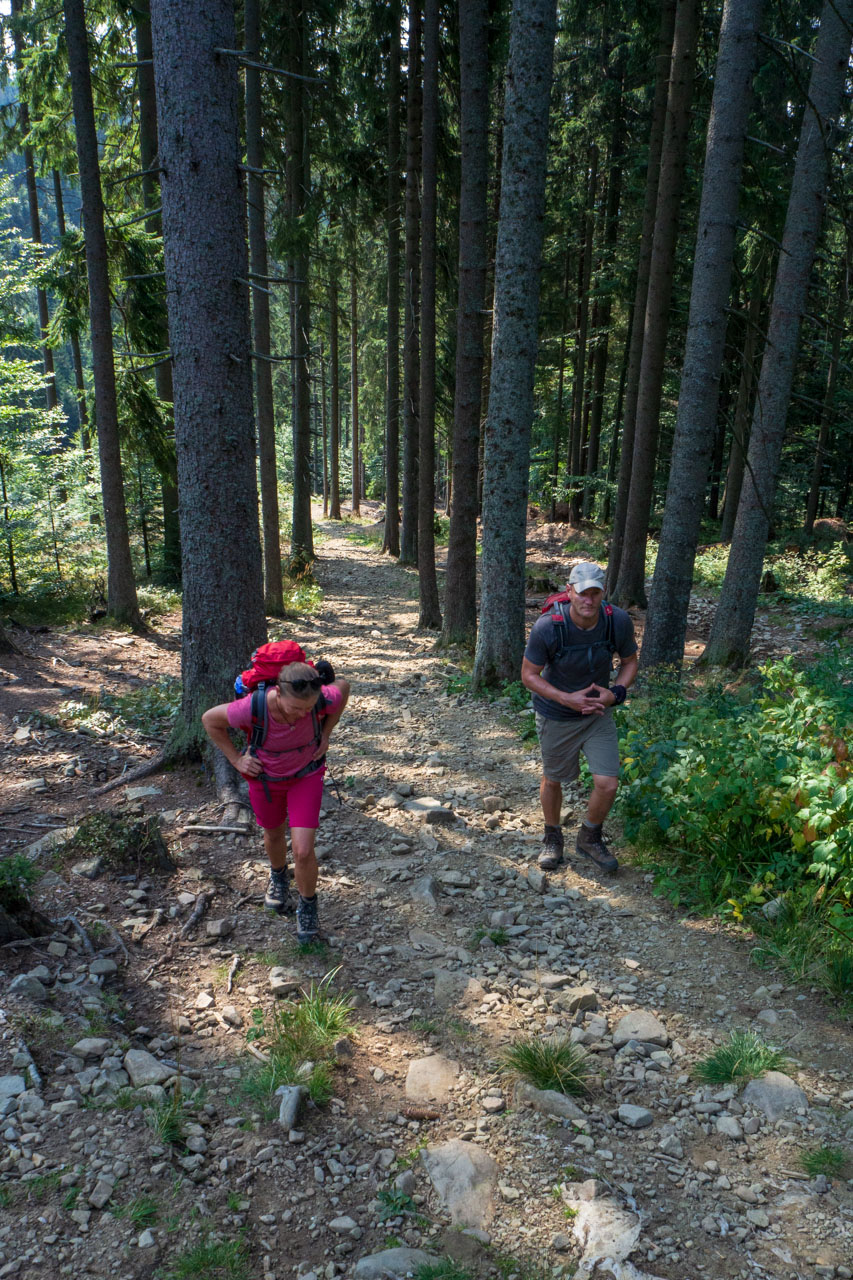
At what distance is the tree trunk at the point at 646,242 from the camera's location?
38.7ft

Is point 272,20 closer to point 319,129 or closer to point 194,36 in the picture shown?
point 319,129

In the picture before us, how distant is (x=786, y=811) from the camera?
4.39 m

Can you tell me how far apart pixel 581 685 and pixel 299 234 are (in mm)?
12044

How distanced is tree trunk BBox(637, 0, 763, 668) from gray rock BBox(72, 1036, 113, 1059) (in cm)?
738

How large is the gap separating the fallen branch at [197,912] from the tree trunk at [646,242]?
36.6 feet

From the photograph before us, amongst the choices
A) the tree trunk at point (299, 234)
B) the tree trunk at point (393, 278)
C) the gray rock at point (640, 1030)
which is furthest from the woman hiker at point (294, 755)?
the tree trunk at point (393, 278)

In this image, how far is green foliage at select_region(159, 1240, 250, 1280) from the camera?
2.42m

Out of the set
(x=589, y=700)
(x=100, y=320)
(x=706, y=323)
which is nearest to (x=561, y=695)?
(x=589, y=700)

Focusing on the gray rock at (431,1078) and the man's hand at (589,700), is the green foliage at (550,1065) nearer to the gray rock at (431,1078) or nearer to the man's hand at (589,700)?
the gray rock at (431,1078)

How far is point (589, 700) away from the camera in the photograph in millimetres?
4941

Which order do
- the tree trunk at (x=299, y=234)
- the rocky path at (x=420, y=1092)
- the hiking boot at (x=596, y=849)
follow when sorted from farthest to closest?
the tree trunk at (x=299, y=234)
the hiking boot at (x=596, y=849)
the rocky path at (x=420, y=1092)

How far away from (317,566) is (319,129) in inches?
408

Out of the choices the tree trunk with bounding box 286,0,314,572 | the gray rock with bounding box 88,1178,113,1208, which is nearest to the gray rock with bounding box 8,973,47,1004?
the gray rock with bounding box 88,1178,113,1208

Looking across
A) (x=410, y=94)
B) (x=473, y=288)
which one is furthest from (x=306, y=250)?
(x=473, y=288)
